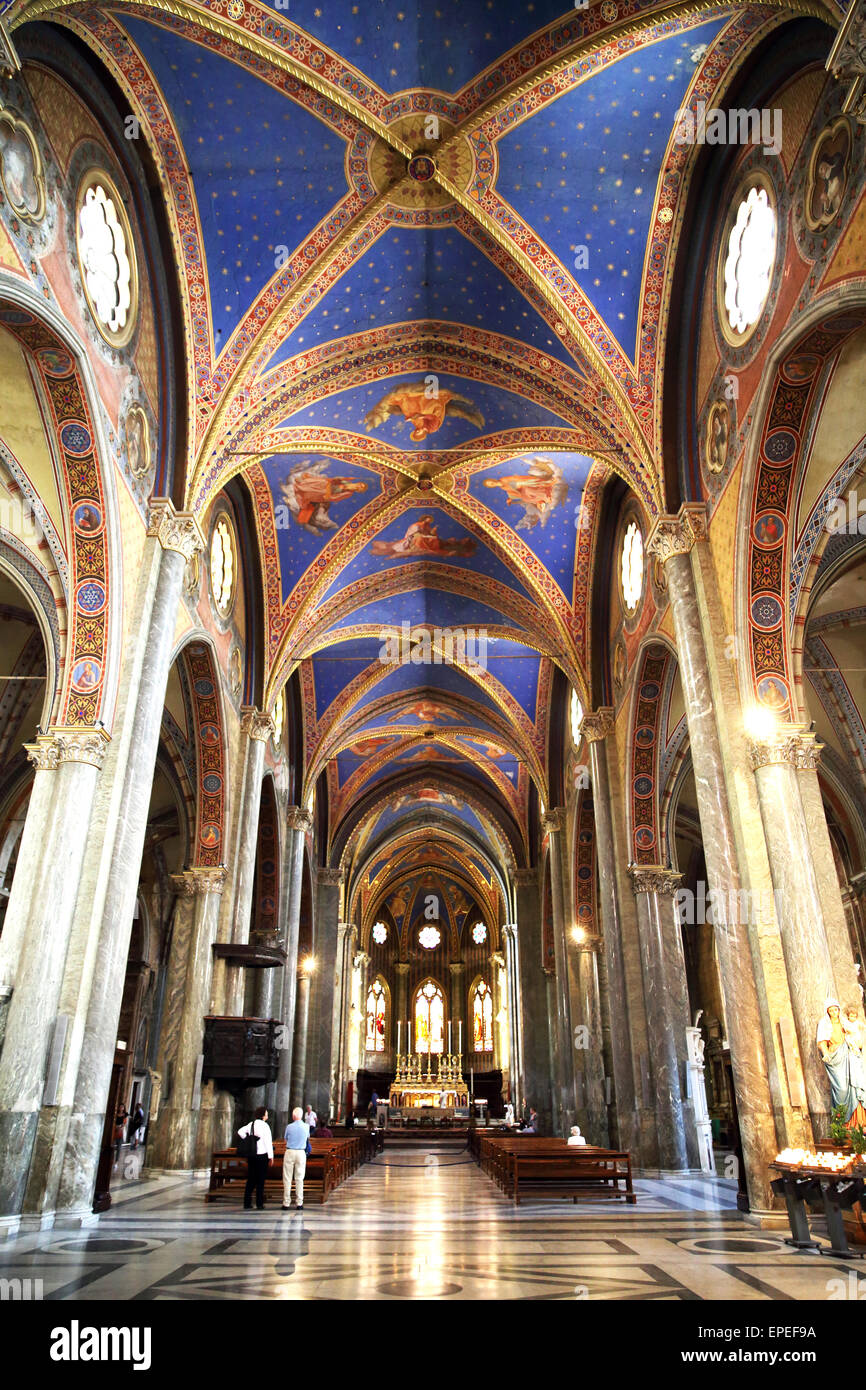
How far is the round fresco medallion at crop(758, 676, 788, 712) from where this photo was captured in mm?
11141

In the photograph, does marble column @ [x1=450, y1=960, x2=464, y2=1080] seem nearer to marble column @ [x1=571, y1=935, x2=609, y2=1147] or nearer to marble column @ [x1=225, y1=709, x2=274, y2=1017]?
marble column @ [x1=571, y1=935, x2=609, y2=1147]

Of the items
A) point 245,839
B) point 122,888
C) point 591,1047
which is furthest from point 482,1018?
point 122,888

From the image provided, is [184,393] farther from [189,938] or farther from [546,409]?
[189,938]

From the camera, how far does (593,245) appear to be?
13.1 metres

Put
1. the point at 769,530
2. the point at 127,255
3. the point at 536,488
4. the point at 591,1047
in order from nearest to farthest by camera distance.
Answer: the point at 769,530, the point at 127,255, the point at 536,488, the point at 591,1047

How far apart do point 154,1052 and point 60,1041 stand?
19718 mm

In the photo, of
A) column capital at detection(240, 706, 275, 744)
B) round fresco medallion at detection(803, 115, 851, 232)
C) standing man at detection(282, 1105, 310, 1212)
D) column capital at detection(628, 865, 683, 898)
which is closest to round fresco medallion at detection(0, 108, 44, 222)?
round fresco medallion at detection(803, 115, 851, 232)

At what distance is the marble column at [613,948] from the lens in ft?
53.0

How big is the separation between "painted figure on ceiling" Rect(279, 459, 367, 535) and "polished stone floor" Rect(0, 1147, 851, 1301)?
1265 cm

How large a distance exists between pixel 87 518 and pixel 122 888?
464cm

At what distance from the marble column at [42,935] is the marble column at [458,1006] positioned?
1597 inches

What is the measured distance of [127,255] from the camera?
1215cm

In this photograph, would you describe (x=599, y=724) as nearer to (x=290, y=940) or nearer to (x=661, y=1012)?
(x=661, y=1012)

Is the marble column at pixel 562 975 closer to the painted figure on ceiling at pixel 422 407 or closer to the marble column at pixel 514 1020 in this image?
the marble column at pixel 514 1020
